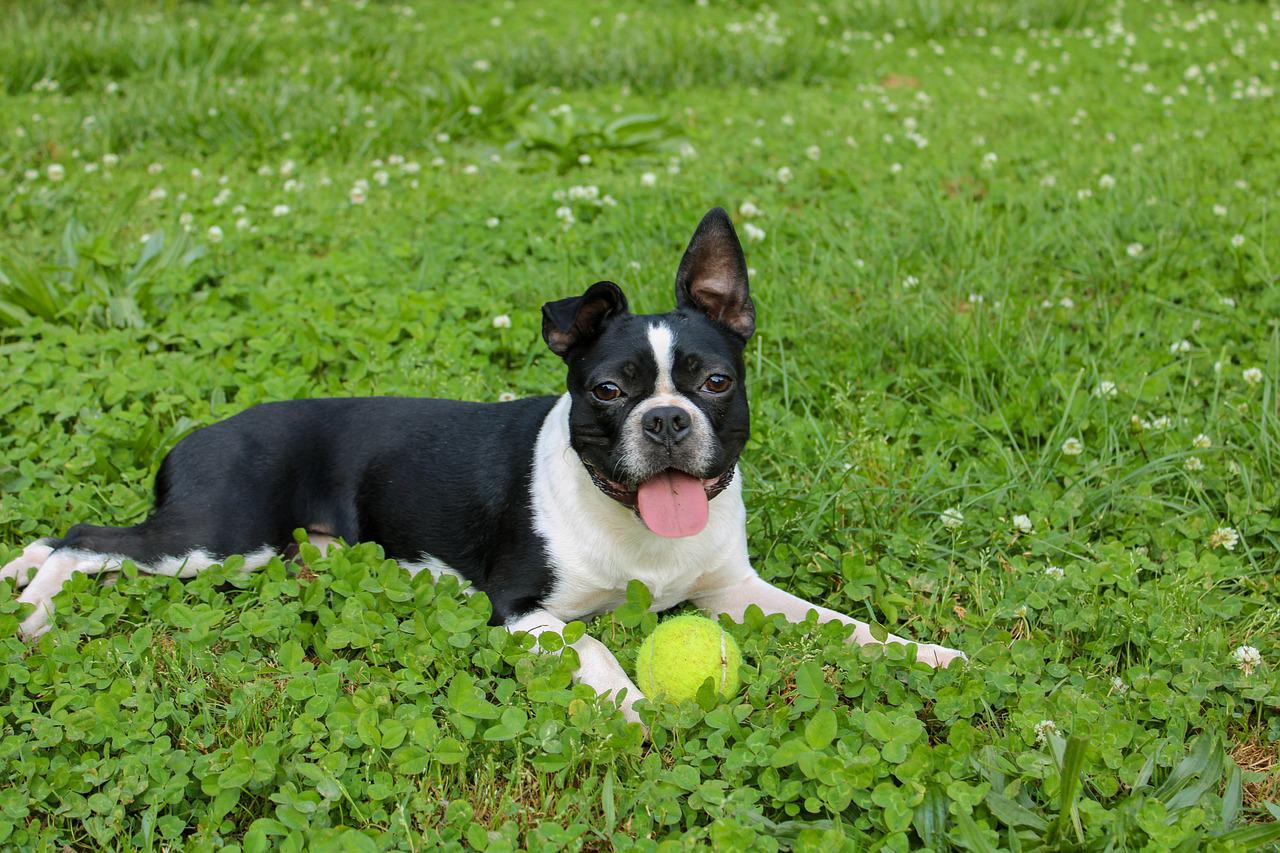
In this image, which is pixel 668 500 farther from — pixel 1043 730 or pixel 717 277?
pixel 1043 730

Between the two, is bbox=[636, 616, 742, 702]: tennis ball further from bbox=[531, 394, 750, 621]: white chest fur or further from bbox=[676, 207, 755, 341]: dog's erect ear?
bbox=[676, 207, 755, 341]: dog's erect ear

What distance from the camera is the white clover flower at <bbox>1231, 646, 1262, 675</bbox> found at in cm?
312

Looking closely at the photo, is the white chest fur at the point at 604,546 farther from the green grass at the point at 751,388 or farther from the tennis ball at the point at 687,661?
the tennis ball at the point at 687,661

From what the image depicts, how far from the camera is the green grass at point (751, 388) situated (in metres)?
2.65

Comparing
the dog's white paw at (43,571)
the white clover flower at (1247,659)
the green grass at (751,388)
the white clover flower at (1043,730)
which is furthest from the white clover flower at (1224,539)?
the dog's white paw at (43,571)

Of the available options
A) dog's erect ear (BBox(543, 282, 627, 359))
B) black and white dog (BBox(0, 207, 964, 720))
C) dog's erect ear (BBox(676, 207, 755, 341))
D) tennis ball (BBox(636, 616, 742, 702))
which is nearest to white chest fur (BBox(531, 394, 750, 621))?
black and white dog (BBox(0, 207, 964, 720))

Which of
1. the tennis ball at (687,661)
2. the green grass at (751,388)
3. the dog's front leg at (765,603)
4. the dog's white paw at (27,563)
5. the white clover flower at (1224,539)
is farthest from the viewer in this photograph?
the white clover flower at (1224,539)

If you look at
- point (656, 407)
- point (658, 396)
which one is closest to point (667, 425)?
point (656, 407)

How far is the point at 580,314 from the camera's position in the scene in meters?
3.29

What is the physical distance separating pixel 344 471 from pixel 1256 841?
2866 millimetres

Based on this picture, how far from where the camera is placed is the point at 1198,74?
8.81 meters

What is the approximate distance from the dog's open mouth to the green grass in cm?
37

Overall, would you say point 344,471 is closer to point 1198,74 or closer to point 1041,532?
point 1041,532

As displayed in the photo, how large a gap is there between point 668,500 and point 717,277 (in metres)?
0.75
